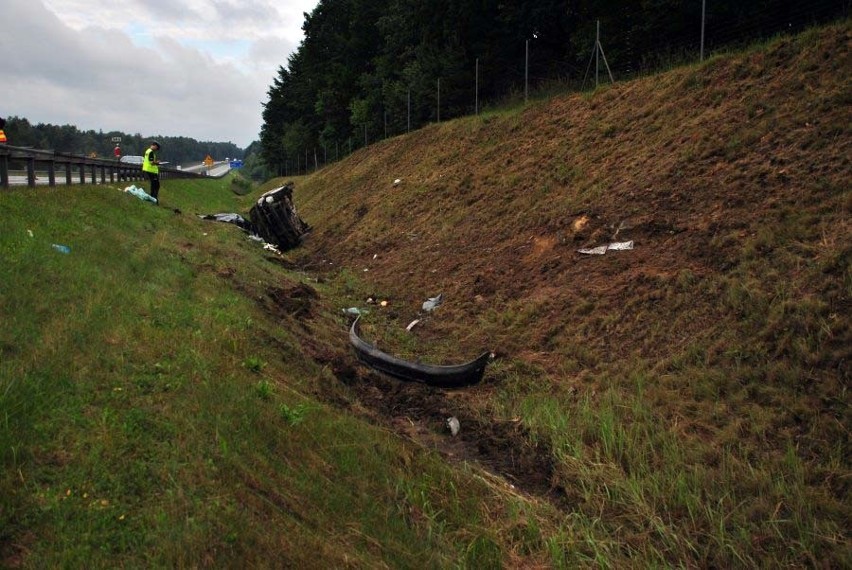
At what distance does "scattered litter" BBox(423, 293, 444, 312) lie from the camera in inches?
399

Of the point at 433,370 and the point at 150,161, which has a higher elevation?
the point at 150,161

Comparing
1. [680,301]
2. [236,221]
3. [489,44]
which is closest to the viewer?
[680,301]

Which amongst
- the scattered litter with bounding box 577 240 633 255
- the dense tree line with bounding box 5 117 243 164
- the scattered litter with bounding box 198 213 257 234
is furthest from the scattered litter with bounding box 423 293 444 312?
the dense tree line with bounding box 5 117 243 164

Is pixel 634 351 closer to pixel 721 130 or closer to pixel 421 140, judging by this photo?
pixel 721 130

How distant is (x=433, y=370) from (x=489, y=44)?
22712 mm

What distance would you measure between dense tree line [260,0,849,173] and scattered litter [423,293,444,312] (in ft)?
27.1

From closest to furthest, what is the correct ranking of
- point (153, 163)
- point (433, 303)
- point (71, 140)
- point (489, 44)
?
point (433, 303) < point (153, 163) < point (489, 44) < point (71, 140)

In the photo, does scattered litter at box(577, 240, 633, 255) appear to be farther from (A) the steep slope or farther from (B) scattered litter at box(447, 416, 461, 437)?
(B) scattered litter at box(447, 416, 461, 437)

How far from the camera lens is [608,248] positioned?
8.43 m

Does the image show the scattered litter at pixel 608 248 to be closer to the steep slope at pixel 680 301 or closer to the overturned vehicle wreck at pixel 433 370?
the steep slope at pixel 680 301

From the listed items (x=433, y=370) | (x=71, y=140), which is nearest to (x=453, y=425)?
(x=433, y=370)

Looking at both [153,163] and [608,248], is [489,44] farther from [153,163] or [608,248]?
[608,248]

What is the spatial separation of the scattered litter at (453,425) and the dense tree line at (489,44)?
10534 millimetres

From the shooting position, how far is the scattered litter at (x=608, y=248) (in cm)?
818
